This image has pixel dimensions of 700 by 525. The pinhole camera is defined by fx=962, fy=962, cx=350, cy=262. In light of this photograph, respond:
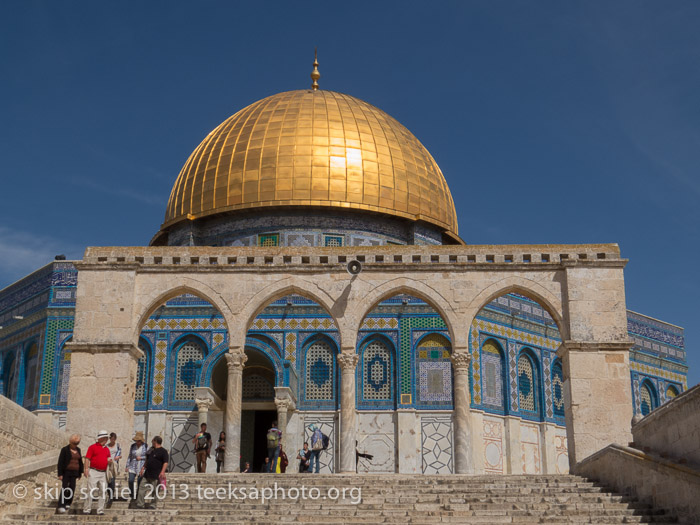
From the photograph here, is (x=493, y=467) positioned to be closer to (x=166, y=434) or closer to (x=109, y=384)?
(x=166, y=434)

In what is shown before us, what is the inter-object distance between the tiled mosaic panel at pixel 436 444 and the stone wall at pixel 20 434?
1039cm

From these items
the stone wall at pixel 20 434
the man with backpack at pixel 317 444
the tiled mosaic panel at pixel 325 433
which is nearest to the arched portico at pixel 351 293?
the man with backpack at pixel 317 444

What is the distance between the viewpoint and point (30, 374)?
23188mm

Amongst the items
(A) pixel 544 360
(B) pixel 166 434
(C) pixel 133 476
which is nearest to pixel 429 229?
(A) pixel 544 360

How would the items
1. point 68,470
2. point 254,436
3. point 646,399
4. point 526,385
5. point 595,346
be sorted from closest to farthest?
1. point 68,470
2. point 595,346
3. point 254,436
4. point 526,385
5. point 646,399

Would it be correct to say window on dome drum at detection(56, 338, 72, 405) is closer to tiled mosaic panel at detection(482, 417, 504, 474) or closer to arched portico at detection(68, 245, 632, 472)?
arched portico at detection(68, 245, 632, 472)

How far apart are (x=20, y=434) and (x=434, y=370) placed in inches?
486

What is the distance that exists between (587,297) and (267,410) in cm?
990

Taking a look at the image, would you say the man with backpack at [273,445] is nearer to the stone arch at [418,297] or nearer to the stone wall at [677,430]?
the stone arch at [418,297]

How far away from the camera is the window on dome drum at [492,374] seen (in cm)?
2250

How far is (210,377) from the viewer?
21.8m

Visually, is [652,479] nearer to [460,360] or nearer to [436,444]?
[460,360]

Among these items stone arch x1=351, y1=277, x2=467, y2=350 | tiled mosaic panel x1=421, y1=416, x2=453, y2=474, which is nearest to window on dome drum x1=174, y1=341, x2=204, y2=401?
tiled mosaic panel x1=421, y1=416, x2=453, y2=474

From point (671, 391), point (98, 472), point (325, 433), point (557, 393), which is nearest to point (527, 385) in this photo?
point (557, 393)
